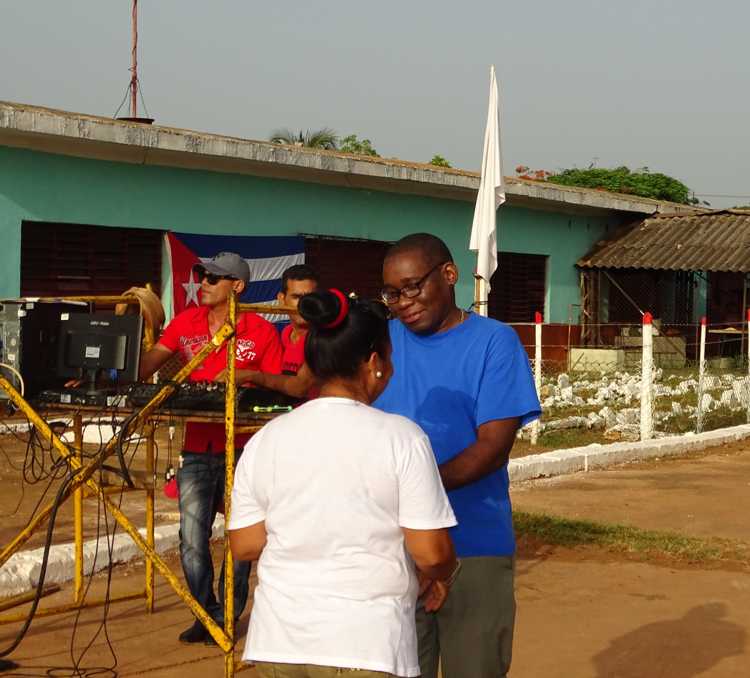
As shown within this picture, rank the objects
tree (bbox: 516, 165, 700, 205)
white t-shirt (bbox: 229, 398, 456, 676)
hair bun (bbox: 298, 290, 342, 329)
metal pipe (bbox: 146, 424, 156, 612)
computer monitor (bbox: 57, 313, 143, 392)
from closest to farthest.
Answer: white t-shirt (bbox: 229, 398, 456, 676), hair bun (bbox: 298, 290, 342, 329), computer monitor (bbox: 57, 313, 143, 392), metal pipe (bbox: 146, 424, 156, 612), tree (bbox: 516, 165, 700, 205)

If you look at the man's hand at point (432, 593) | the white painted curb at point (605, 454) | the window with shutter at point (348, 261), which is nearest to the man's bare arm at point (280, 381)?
the man's hand at point (432, 593)

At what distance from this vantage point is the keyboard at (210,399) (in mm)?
4918

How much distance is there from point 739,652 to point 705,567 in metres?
1.83

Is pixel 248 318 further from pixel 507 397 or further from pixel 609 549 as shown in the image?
pixel 609 549

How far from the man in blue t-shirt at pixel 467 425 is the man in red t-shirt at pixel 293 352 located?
1.35m

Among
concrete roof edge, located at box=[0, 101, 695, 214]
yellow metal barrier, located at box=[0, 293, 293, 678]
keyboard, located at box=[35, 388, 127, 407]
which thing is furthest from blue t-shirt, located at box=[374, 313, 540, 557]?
concrete roof edge, located at box=[0, 101, 695, 214]

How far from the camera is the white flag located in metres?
11.0

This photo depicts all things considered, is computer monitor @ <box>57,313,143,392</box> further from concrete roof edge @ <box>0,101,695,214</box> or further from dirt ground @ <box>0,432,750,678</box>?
concrete roof edge @ <box>0,101,695,214</box>

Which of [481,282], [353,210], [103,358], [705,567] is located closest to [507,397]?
[103,358]

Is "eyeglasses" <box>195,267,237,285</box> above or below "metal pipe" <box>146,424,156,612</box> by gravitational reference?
above

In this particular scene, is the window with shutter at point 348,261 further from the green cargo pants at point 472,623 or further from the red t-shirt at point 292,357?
the green cargo pants at point 472,623

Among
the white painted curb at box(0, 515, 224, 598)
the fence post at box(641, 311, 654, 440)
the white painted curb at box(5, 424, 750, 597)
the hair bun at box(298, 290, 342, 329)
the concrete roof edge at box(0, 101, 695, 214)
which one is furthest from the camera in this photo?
the concrete roof edge at box(0, 101, 695, 214)

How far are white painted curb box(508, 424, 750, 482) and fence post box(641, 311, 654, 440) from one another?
18 cm

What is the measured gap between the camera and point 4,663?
17.4 feet
